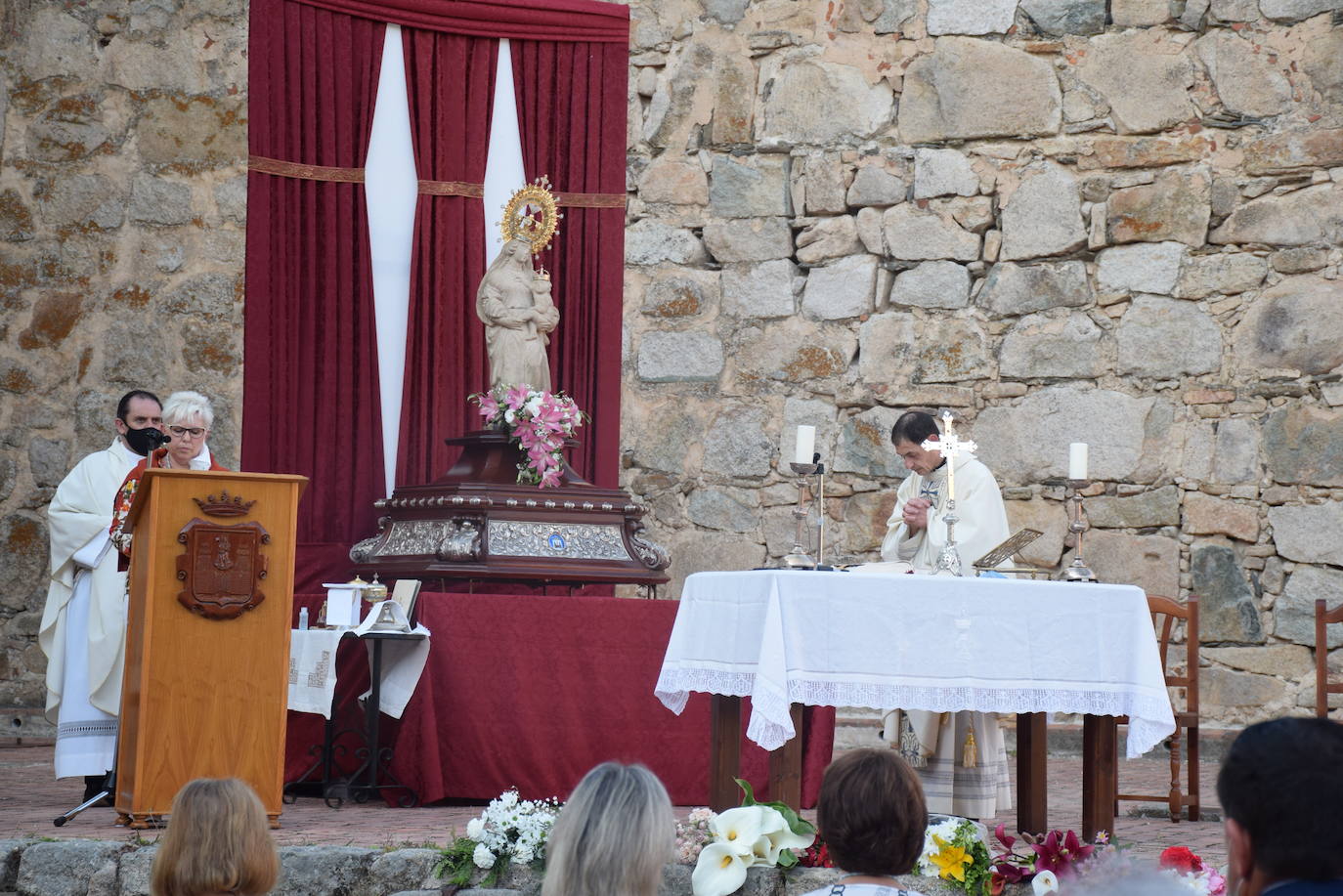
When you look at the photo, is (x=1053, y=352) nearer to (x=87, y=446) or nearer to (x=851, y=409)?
(x=851, y=409)

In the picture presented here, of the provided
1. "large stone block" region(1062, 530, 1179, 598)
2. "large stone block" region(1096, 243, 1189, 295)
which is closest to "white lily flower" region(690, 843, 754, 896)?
"large stone block" region(1062, 530, 1179, 598)

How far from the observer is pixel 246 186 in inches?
328

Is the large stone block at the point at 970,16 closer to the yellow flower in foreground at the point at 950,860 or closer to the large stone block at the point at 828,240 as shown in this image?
the large stone block at the point at 828,240

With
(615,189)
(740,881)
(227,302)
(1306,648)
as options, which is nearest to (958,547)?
(740,881)

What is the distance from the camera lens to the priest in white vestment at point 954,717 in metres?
5.71

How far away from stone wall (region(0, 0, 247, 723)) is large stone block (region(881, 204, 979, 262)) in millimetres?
3500

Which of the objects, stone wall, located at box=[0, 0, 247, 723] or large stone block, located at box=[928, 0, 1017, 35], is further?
large stone block, located at box=[928, 0, 1017, 35]

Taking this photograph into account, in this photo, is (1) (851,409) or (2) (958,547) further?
(1) (851,409)

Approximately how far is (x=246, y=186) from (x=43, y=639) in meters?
3.02

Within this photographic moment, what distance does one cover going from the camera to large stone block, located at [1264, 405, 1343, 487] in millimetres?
7484

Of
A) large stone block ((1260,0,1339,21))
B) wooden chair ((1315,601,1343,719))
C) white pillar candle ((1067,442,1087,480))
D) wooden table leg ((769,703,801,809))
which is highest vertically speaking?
large stone block ((1260,0,1339,21))

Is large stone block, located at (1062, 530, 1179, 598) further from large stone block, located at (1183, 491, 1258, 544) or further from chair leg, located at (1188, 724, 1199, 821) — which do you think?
chair leg, located at (1188, 724, 1199, 821)

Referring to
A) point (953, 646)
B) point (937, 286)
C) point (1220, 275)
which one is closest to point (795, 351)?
point (937, 286)

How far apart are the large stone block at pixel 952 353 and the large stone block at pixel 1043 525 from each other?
0.73 m
